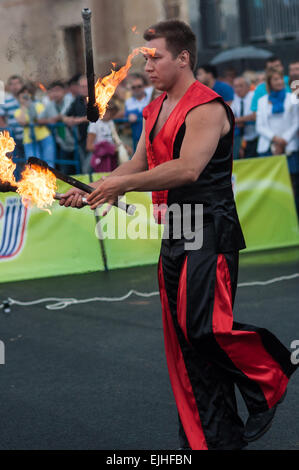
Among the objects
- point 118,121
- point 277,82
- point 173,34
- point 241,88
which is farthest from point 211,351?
point 241,88

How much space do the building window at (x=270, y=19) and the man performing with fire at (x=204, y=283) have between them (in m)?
22.0

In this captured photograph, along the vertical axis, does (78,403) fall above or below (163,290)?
below

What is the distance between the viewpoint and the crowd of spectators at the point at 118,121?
35.2ft

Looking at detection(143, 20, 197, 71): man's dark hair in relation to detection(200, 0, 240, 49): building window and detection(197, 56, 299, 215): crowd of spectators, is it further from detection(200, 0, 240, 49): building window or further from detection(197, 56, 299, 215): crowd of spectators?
detection(200, 0, 240, 49): building window

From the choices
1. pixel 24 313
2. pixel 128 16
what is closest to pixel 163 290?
pixel 24 313

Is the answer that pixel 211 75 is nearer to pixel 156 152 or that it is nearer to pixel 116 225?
pixel 116 225

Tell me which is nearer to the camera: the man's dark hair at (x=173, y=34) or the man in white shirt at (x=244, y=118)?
the man's dark hair at (x=173, y=34)

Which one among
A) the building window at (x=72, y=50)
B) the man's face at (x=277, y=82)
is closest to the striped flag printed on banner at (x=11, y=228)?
the building window at (x=72, y=50)

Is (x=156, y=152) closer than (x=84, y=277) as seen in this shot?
Yes

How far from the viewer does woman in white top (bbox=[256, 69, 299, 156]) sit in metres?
10.7

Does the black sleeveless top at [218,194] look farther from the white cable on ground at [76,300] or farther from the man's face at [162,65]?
the white cable on ground at [76,300]

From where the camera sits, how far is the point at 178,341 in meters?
3.90

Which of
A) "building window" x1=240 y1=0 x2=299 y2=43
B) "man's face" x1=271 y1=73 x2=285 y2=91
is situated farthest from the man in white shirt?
"building window" x1=240 y1=0 x2=299 y2=43
